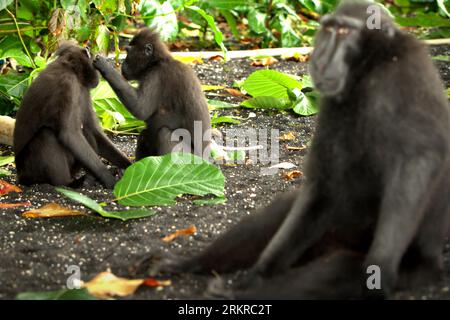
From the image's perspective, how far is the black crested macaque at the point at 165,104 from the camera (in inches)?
232

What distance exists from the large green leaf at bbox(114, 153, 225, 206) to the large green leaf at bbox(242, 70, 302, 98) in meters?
2.21

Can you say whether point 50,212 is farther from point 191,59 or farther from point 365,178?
point 191,59

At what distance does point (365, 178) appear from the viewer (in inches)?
130

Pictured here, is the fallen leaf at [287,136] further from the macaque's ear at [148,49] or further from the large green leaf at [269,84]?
the macaque's ear at [148,49]

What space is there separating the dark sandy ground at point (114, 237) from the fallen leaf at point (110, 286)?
5 centimetres

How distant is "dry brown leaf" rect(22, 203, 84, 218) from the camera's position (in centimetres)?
465

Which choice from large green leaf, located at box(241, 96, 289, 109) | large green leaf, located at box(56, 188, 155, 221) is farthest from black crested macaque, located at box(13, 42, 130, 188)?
large green leaf, located at box(241, 96, 289, 109)

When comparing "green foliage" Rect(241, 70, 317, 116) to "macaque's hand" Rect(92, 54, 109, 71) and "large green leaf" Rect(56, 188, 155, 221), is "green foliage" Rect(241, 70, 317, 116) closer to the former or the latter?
"macaque's hand" Rect(92, 54, 109, 71)

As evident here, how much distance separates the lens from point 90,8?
261 inches

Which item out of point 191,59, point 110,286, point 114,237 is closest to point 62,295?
point 110,286

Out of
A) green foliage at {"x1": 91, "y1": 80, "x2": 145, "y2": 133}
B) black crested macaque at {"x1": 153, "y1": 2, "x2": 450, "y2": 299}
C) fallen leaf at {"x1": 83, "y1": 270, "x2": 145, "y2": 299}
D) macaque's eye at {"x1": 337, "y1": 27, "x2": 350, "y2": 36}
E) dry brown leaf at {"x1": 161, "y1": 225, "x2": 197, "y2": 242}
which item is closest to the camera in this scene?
black crested macaque at {"x1": 153, "y1": 2, "x2": 450, "y2": 299}
